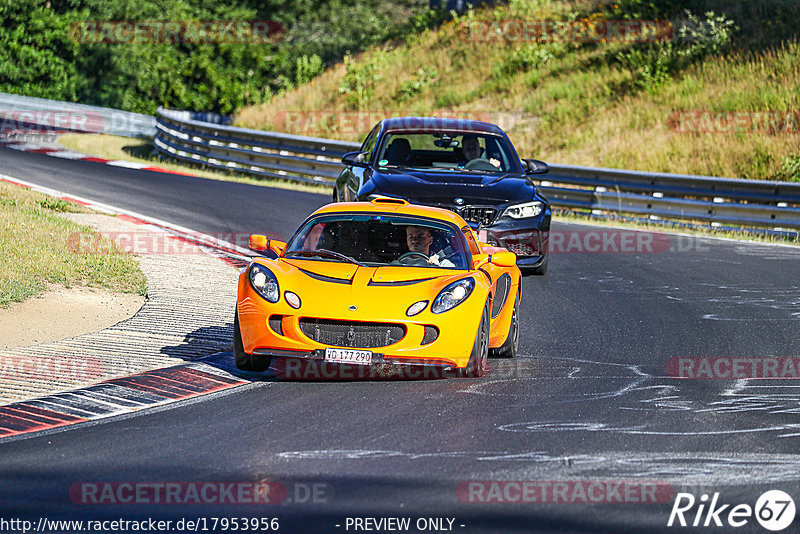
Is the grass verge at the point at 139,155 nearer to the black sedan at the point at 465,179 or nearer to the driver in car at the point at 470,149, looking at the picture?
the black sedan at the point at 465,179

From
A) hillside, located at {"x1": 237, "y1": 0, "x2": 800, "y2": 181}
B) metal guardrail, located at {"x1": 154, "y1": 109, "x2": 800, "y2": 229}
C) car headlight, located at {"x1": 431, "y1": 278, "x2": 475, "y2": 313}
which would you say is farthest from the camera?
hillside, located at {"x1": 237, "y1": 0, "x2": 800, "y2": 181}

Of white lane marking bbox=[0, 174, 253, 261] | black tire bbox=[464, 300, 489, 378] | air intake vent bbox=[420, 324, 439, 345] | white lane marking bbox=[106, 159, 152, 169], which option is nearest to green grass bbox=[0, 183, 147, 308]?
white lane marking bbox=[0, 174, 253, 261]

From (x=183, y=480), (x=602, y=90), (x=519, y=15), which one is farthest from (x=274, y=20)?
(x=183, y=480)

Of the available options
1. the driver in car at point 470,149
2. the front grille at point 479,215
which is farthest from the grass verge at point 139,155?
the front grille at point 479,215

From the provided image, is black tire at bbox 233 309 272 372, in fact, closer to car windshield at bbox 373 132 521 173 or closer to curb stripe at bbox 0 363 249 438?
curb stripe at bbox 0 363 249 438

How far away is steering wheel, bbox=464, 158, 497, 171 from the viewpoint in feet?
48.0

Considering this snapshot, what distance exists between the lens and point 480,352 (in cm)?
898

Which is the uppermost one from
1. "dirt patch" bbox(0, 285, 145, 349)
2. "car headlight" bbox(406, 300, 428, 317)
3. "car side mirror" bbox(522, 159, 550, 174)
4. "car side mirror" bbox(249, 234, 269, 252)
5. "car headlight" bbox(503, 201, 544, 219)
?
"car side mirror" bbox(522, 159, 550, 174)

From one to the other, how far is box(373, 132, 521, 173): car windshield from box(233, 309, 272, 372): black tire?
19.5ft

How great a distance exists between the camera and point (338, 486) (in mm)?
6070

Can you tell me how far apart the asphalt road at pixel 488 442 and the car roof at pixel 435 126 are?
3931mm

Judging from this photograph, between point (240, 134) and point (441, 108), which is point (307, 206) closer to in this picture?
point (240, 134)

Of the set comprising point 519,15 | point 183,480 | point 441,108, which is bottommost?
point 183,480

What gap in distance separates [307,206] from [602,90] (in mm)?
14685
